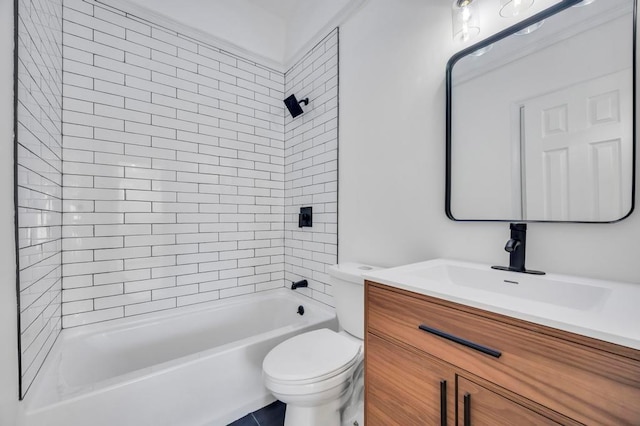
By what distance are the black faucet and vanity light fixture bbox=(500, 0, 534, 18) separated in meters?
0.84

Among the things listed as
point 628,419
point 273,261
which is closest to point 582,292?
point 628,419

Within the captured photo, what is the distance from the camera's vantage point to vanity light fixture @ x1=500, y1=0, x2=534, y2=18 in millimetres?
1069

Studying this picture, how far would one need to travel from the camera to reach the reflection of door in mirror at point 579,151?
880 millimetres

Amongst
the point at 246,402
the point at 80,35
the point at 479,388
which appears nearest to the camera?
the point at 479,388

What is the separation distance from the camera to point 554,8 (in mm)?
993

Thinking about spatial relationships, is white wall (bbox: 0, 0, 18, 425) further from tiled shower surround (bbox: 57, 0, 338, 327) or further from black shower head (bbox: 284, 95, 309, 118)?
black shower head (bbox: 284, 95, 309, 118)

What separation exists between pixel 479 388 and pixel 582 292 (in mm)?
475

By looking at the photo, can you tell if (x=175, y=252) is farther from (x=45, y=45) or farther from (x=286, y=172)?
(x=45, y=45)

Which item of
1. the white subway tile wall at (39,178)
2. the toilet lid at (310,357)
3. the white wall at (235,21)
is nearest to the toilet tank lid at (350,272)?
the toilet lid at (310,357)

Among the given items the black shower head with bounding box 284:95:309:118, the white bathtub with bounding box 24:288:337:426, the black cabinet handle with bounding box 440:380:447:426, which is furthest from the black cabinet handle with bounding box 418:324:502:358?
the black shower head with bounding box 284:95:309:118

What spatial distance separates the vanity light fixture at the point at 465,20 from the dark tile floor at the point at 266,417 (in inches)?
85.6

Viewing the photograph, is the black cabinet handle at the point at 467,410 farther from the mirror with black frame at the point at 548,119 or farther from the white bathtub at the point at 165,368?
the white bathtub at the point at 165,368

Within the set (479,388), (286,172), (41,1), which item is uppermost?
(41,1)

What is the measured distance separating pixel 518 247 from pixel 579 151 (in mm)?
384
